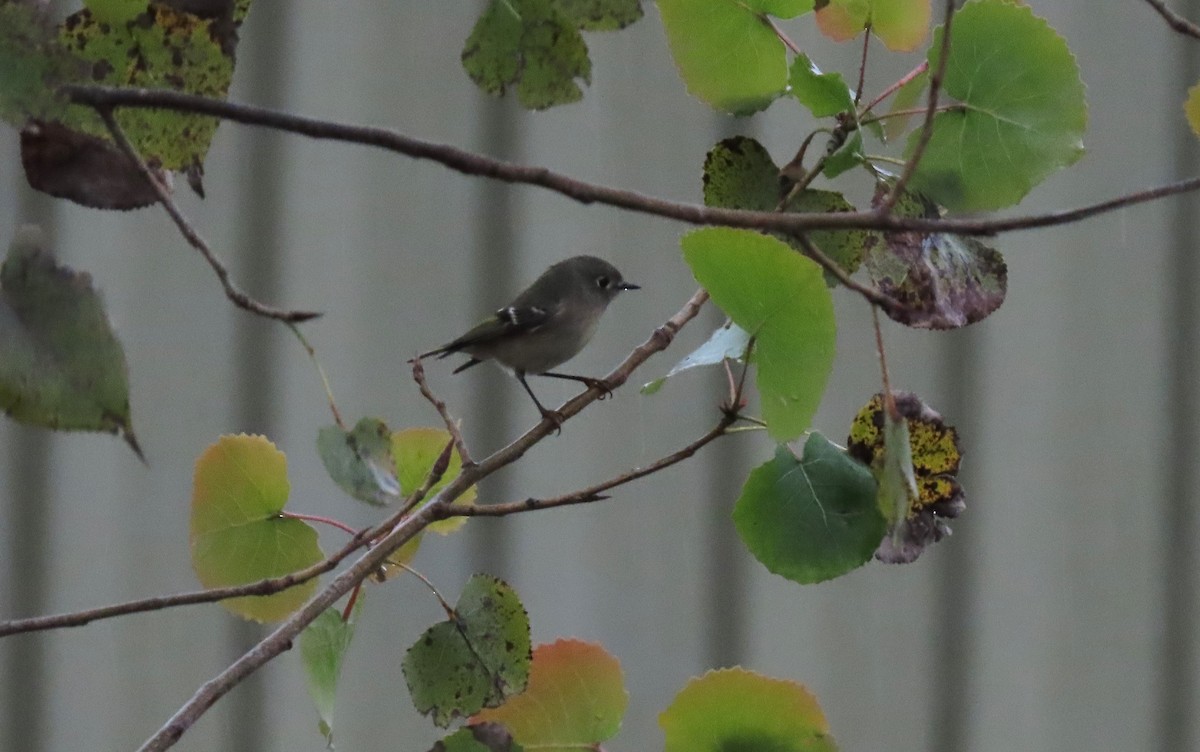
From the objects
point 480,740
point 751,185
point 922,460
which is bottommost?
point 480,740

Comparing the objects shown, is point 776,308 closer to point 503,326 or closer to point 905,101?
point 905,101

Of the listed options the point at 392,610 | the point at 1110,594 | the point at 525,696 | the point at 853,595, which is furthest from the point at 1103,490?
the point at 525,696

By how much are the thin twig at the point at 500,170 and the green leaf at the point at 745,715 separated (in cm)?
19

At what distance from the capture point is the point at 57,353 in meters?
0.23

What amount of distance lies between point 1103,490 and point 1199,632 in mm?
188

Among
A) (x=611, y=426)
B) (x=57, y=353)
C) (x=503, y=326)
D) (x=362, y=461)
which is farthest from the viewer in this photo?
(x=611, y=426)

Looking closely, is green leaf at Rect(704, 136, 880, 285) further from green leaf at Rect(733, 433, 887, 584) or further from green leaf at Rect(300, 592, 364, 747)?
green leaf at Rect(300, 592, 364, 747)

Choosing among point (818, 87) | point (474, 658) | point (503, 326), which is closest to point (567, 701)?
point (474, 658)

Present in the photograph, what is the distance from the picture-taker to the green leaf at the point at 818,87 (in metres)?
0.40

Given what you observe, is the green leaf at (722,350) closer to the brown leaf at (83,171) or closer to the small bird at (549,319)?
the brown leaf at (83,171)

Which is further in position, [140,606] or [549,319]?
[549,319]

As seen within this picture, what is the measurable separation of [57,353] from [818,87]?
0.28m

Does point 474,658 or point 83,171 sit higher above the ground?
point 83,171

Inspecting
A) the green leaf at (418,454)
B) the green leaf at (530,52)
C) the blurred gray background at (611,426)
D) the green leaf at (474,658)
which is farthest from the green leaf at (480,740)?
the blurred gray background at (611,426)
